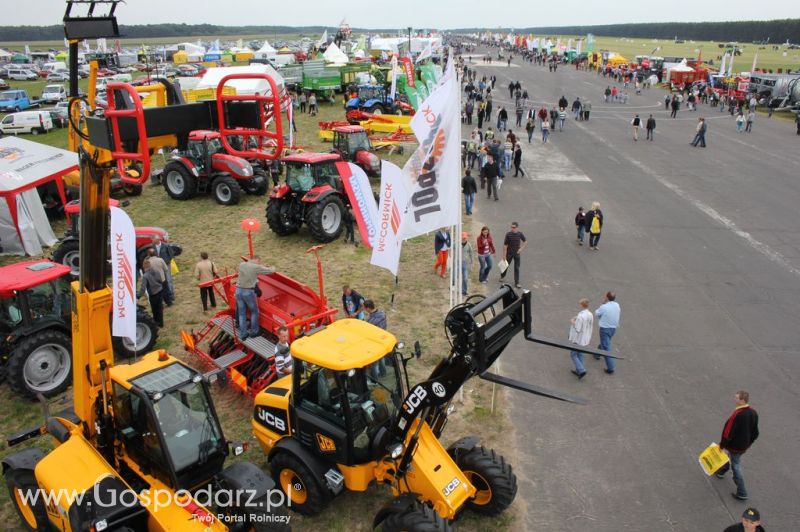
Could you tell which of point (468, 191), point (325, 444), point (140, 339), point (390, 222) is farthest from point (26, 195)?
point (325, 444)

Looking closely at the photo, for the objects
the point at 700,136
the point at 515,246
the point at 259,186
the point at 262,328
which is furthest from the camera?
the point at 700,136

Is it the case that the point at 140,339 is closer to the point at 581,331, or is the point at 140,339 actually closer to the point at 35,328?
the point at 35,328

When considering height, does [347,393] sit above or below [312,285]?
above

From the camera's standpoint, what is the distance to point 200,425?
5.44 metres

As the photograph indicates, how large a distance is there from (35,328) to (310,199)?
714cm

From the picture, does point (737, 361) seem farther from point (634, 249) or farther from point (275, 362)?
point (275, 362)

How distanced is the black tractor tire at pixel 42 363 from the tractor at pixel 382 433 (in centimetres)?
408

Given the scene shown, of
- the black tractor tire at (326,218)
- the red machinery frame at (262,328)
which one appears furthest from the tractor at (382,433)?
the black tractor tire at (326,218)

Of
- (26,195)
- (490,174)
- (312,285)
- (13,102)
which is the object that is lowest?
(312,285)

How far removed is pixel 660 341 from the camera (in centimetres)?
998

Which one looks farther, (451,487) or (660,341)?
(660,341)

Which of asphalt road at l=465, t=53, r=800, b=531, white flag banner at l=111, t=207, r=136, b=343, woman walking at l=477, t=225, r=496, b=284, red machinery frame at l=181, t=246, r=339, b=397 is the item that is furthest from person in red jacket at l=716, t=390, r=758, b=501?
white flag banner at l=111, t=207, r=136, b=343

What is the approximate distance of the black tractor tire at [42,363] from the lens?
25.7ft

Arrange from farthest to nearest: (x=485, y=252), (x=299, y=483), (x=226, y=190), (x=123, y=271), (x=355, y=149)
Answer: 1. (x=355, y=149)
2. (x=226, y=190)
3. (x=485, y=252)
4. (x=299, y=483)
5. (x=123, y=271)
